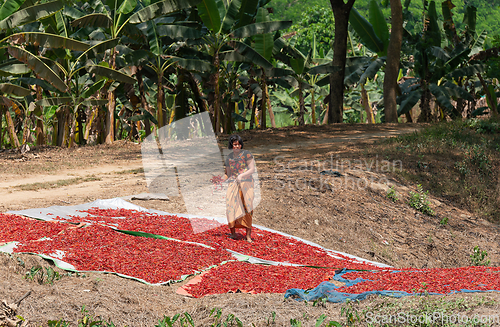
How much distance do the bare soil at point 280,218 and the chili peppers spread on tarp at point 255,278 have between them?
276mm

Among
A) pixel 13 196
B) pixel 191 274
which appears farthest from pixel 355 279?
pixel 13 196

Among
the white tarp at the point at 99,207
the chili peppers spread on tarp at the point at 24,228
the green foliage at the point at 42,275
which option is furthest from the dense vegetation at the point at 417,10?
the green foliage at the point at 42,275

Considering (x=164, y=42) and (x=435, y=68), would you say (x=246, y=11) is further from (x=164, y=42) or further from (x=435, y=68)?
(x=435, y=68)

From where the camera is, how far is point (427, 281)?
465cm

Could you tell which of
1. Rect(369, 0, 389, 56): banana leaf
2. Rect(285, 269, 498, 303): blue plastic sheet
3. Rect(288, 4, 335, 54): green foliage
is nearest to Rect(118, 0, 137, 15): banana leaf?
Rect(369, 0, 389, 56): banana leaf

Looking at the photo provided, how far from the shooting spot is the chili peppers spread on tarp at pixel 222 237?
6034mm

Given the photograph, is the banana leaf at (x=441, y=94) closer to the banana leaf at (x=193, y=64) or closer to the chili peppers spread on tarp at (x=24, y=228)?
the banana leaf at (x=193, y=64)

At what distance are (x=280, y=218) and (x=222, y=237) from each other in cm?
167

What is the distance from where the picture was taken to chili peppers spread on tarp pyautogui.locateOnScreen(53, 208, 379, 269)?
603 cm

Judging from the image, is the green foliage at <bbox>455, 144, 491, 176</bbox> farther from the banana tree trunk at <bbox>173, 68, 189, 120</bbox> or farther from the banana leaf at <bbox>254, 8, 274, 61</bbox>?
the banana tree trunk at <bbox>173, 68, 189, 120</bbox>

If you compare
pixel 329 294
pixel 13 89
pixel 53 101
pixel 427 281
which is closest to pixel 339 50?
pixel 53 101

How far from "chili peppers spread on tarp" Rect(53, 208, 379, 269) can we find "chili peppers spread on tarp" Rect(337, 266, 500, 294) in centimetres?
81

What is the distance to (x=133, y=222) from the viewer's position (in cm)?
667

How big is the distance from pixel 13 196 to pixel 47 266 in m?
5.07
